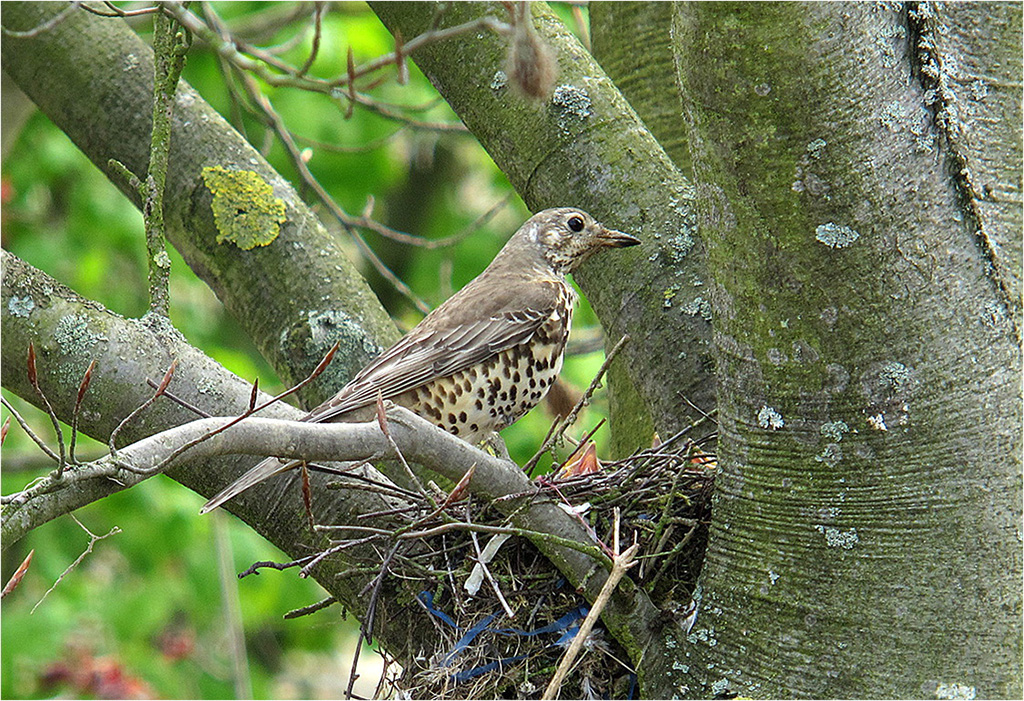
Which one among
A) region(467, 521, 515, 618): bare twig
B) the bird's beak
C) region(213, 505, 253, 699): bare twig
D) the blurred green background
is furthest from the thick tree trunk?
region(213, 505, 253, 699): bare twig

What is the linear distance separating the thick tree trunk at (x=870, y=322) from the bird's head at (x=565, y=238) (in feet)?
2.80

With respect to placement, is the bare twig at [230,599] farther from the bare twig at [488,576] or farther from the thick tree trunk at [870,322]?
the thick tree trunk at [870,322]

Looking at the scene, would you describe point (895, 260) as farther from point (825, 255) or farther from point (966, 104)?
point (966, 104)

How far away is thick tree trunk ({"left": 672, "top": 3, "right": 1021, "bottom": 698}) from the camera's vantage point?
1.89 meters

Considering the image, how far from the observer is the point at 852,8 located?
1878mm

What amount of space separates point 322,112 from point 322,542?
402 centimetres

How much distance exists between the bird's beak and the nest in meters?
0.56

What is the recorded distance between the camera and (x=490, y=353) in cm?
313

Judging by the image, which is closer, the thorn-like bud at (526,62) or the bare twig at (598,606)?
the thorn-like bud at (526,62)

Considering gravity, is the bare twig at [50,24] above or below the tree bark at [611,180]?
above

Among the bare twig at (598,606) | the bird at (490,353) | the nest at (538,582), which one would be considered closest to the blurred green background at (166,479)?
the bird at (490,353)

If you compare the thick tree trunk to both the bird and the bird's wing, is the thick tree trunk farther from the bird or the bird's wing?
the bird's wing

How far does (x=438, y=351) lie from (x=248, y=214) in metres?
0.67

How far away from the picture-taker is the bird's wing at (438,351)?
9.59ft
